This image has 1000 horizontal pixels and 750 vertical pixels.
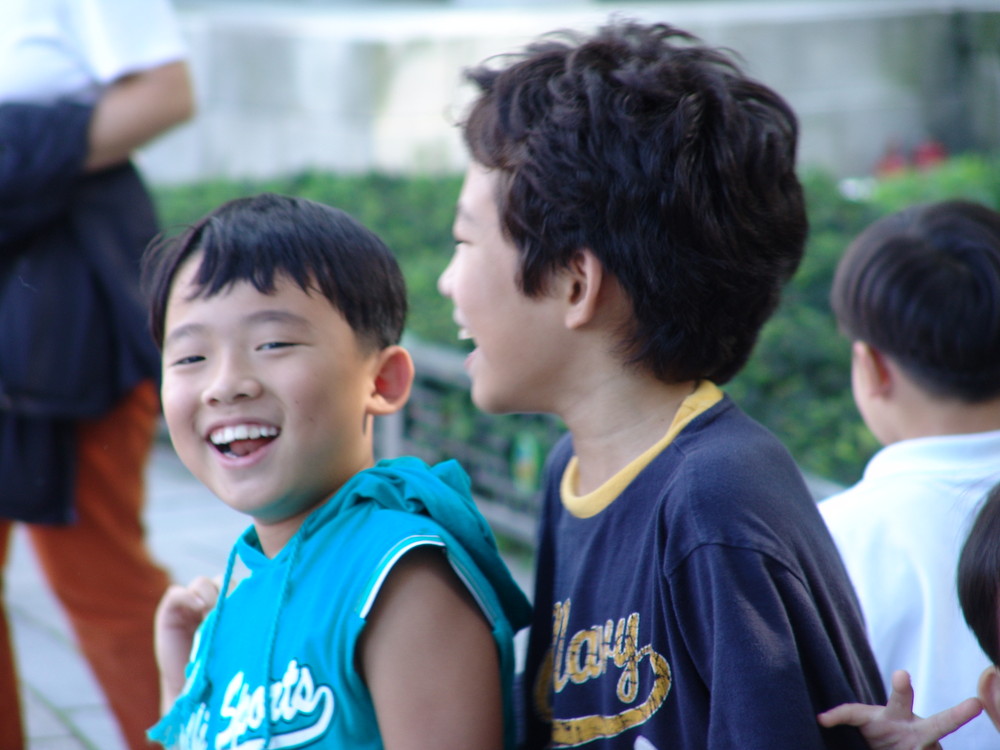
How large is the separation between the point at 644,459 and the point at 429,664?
401 millimetres

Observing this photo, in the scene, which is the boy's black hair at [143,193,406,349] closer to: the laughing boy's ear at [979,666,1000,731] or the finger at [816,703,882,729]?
the finger at [816,703,882,729]

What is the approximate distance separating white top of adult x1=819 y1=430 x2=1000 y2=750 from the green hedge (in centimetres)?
129

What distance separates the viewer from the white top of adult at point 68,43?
2697mm

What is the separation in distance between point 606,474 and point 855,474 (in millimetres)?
2231

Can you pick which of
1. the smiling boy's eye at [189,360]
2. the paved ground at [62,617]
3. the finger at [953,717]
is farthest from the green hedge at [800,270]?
the finger at [953,717]

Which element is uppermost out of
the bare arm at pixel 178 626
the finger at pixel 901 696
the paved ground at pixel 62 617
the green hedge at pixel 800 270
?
the finger at pixel 901 696

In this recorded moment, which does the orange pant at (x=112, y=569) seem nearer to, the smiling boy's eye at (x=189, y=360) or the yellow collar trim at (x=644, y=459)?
the smiling boy's eye at (x=189, y=360)

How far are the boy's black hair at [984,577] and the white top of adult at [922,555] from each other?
10.6 inches

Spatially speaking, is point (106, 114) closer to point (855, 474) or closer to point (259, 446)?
point (259, 446)

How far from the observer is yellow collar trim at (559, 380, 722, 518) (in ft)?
5.43

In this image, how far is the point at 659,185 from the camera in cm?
162

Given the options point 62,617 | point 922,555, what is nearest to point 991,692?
point 922,555

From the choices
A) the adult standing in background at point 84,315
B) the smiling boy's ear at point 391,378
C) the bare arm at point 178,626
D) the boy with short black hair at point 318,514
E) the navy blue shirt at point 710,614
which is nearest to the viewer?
the navy blue shirt at point 710,614

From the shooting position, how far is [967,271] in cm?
227
